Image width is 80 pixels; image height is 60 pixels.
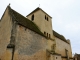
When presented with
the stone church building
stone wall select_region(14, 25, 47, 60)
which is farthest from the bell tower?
stone wall select_region(14, 25, 47, 60)

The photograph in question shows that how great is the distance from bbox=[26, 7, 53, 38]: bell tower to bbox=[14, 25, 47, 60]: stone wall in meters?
3.92

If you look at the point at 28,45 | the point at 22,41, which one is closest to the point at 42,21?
the point at 28,45

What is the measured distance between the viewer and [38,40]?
850 inches

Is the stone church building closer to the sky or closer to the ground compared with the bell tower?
closer to the ground

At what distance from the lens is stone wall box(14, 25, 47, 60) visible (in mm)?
17219

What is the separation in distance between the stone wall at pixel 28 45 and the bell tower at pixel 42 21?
12.8ft

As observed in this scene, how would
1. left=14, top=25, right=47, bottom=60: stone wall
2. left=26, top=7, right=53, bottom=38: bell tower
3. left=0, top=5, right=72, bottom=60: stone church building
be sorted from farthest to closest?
left=26, top=7, right=53, bottom=38: bell tower, left=14, top=25, right=47, bottom=60: stone wall, left=0, top=5, right=72, bottom=60: stone church building

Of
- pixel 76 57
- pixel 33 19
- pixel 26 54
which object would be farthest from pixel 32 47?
pixel 76 57

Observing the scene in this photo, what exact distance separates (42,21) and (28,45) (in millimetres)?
9631

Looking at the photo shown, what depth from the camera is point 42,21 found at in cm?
2664

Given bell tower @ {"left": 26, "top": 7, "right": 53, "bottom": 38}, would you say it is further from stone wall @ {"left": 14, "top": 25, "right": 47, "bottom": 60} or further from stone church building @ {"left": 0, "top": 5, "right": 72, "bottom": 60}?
stone wall @ {"left": 14, "top": 25, "right": 47, "bottom": 60}

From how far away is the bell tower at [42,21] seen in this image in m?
Answer: 26.2

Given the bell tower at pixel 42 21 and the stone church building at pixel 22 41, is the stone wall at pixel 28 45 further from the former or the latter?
the bell tower at pixel 42 21

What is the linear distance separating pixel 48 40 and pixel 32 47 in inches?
252
